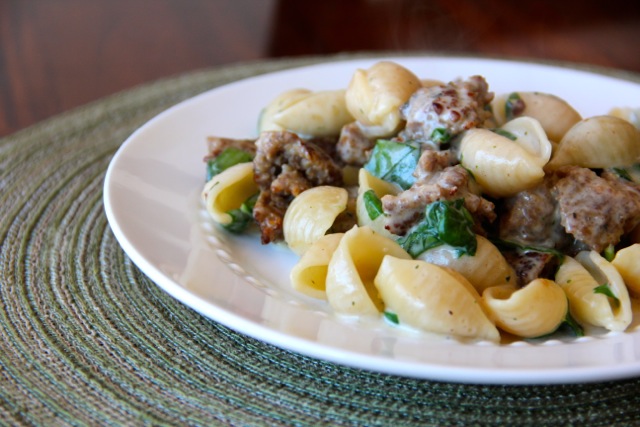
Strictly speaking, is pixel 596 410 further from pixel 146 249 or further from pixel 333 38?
pixel 333 38

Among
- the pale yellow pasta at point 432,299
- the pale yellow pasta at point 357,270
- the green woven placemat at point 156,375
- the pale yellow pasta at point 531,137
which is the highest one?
the pale yellow pasta at point 531,137

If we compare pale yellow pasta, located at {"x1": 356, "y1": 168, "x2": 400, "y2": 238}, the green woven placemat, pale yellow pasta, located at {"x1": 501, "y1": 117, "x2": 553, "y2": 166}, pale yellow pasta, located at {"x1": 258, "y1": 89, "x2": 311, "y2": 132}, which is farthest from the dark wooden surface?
pale yellow pasta, located at {"x1": 501, "y1": 117, "x2": 553, "y2": 166}

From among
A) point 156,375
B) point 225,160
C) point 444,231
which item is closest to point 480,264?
point 444,231

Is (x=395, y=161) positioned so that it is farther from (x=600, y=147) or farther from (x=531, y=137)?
(x=600, y=147)

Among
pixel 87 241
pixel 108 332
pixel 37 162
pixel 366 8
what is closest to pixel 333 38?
pixel 366 8

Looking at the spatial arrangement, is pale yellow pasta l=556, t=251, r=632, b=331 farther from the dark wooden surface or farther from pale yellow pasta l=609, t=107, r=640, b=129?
the dark wooden surface

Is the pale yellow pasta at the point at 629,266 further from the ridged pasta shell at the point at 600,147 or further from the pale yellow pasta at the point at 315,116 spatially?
the pale yellow pasta at the point at 315,116

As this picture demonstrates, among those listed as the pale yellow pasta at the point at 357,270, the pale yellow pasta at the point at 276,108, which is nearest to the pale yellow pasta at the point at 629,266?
the pale yellow pasta at the point at 357,270
